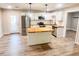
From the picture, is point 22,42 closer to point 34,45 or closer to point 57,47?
point 34,45

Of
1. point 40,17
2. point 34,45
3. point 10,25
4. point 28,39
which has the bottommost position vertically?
point 34,45

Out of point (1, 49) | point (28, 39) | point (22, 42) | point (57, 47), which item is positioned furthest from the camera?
point (28, 39)

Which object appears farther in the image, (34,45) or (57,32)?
(34,45)

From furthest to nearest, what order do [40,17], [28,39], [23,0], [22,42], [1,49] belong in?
[28,39] < [22,42] < [1,49] < [40,17] < [23,0]

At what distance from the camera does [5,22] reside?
6.30ft

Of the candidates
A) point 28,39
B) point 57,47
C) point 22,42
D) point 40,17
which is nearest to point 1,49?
point 22,42

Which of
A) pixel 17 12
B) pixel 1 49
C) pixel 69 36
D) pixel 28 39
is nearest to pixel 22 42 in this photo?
pixel 28 39

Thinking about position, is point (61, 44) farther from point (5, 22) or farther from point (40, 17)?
point (5, 22)

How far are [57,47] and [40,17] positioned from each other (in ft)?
3.25

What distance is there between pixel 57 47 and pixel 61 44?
0.16m

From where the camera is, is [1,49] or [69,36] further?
[69,36]

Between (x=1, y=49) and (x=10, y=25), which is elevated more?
(x=10, y=25)

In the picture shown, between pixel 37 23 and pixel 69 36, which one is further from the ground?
pixel 37 23

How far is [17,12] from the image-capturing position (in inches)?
73.4
